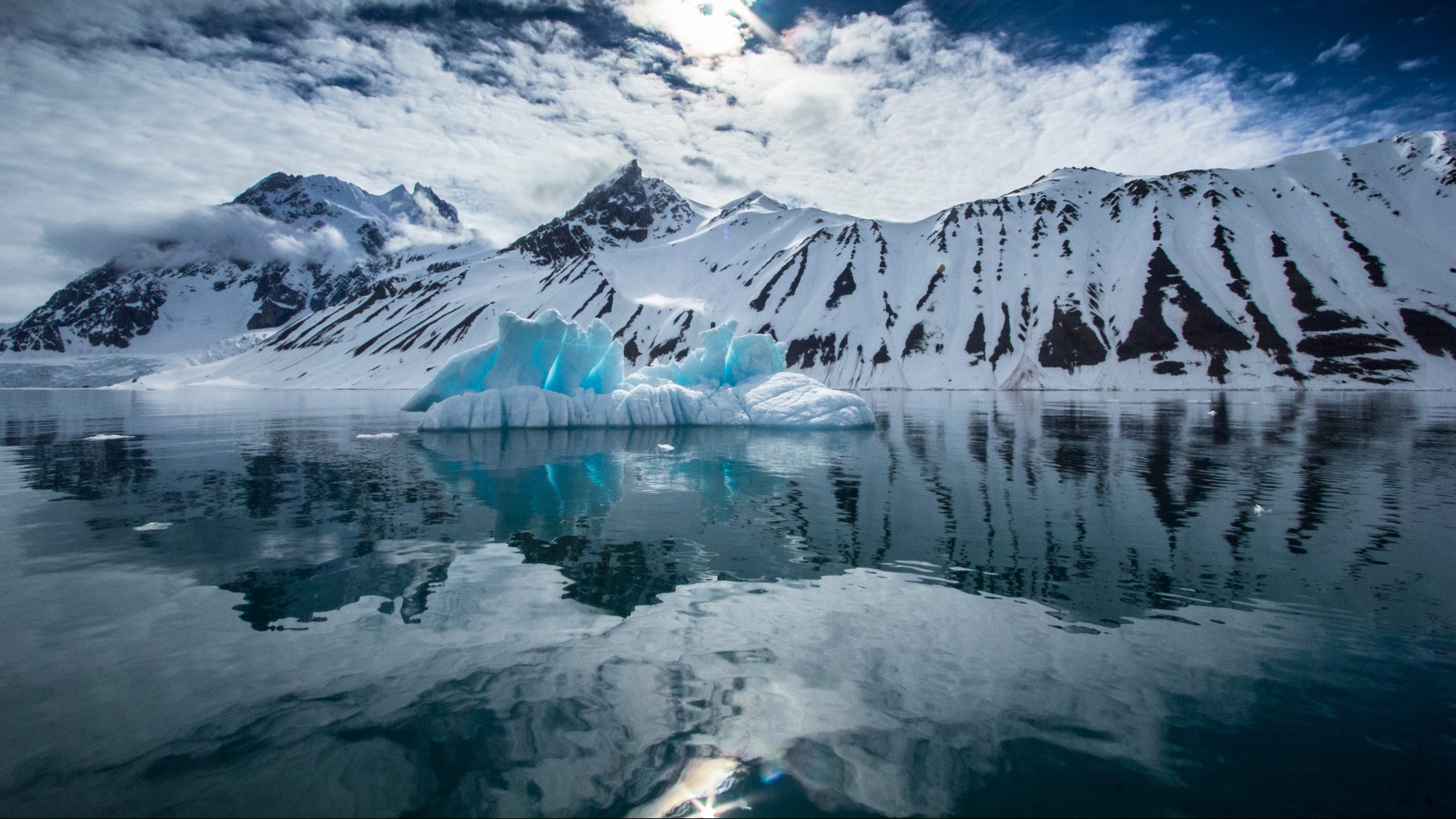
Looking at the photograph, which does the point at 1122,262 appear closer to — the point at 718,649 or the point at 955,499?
the point at 955,499

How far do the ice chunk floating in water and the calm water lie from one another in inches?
698

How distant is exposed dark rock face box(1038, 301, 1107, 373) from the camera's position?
106 m

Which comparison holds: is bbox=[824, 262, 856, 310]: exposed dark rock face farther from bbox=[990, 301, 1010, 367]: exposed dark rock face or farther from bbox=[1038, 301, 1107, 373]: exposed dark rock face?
bbox=[1038, 301, 1107, 373]: exposed dark rock face

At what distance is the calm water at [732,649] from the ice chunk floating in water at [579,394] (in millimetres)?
17730

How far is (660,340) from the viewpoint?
13725 cm

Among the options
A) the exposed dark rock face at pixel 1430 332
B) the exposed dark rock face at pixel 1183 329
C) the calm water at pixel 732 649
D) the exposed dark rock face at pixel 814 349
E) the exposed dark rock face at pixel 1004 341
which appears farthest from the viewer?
the exposed dark rock face at pixel 814 349

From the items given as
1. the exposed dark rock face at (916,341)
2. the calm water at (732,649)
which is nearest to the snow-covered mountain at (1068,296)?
the exposed dark rock face at (916,341)

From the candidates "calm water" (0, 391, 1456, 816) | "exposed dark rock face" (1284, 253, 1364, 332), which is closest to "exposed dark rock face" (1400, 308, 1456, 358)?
"exposed dark rock face" (1284, 253, 1364, 332)

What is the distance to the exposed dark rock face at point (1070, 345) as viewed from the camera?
106 meters

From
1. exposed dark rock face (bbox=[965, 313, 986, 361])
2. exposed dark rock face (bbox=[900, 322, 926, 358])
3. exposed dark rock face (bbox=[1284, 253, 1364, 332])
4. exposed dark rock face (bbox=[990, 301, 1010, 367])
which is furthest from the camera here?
exposed dark rock face (bbox=[900, 322, 926, 358])

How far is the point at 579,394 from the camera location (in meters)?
36.8

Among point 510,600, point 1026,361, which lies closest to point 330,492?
point 510,600

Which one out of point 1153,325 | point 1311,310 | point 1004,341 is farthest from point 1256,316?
point 1004,341

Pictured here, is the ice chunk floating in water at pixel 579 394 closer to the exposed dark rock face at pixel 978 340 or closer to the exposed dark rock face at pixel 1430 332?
the exposed dark rock face at pixel 978 340
